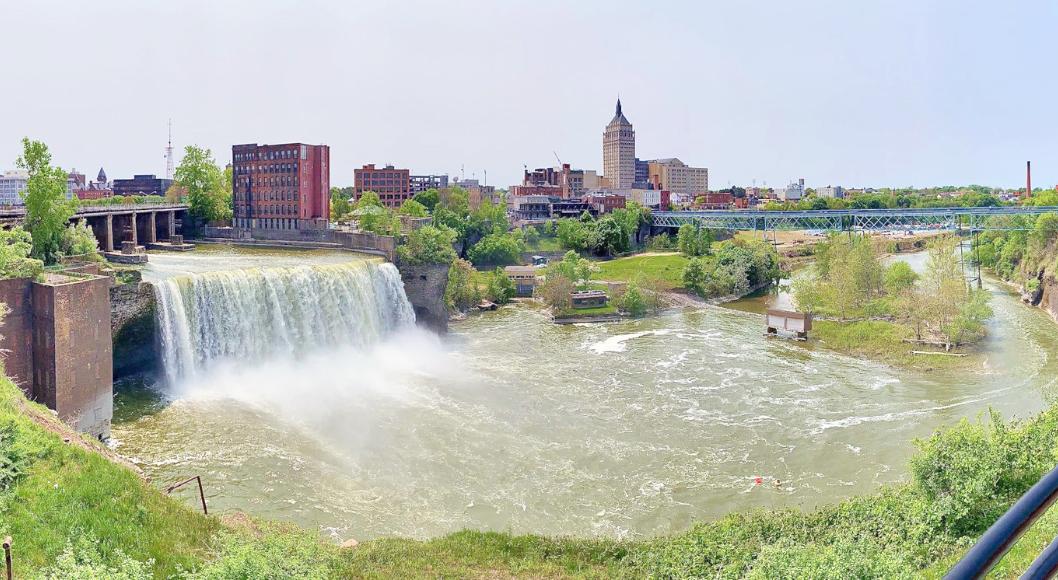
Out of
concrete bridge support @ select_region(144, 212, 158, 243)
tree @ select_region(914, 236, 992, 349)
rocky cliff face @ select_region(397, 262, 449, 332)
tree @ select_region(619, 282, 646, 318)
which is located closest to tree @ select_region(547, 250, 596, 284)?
tree @ select_region(619, 282, 646, 318)

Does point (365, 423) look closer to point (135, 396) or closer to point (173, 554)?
point (135, 396)

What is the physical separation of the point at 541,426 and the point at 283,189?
1333 inches

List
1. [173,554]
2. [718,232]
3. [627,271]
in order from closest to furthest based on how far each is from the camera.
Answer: [173,554]
[627,271]
[718,232]

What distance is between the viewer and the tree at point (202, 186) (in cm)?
5912

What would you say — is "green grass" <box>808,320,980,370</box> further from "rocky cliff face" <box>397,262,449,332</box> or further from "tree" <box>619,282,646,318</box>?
"rocky cliff face" <box>397,262,449,332</box>

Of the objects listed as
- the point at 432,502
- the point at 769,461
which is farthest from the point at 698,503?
the point at 432,502

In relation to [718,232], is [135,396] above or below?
below

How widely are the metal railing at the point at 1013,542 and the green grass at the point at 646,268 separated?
53.1 m

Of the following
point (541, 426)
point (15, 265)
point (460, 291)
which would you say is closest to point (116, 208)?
point (460, 291)

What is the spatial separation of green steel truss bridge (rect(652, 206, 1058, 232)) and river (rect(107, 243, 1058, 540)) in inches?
1247

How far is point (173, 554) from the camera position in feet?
44.8

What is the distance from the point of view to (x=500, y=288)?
55.8 m

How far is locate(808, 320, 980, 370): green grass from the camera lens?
3641cm

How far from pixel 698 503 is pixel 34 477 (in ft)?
49.8
